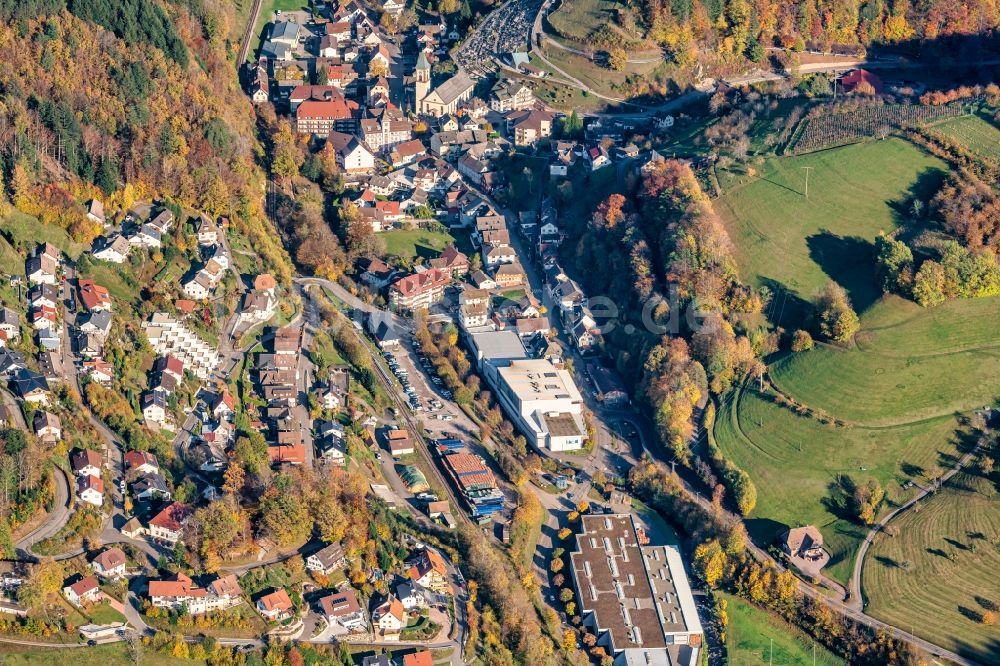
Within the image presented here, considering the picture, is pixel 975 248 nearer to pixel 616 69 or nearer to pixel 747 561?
pixel 747 561

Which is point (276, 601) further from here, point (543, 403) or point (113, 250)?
point (113, 250)

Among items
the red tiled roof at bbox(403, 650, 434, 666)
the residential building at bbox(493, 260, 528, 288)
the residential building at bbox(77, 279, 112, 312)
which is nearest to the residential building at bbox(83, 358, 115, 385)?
the residential building at bbox(77, 279, 112, 312)

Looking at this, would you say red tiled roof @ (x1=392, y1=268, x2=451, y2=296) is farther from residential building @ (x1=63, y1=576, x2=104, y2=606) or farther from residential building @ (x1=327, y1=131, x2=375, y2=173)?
residential building @ (x1=63, y1=576, x2=104, y2=606)

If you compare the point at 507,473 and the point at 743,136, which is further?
the point at 743,136

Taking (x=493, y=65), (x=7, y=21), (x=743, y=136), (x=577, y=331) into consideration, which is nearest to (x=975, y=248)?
(x=743, y=136)

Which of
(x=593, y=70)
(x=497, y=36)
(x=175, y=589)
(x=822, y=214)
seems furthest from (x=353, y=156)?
(x=175, y=589)

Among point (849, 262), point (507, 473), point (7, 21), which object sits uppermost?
point (7, 21)
